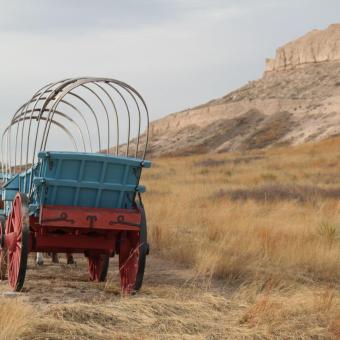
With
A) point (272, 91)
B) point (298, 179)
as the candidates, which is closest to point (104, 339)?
point (298, 179)

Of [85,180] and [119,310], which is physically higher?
[85,180]

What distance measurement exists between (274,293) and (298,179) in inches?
757

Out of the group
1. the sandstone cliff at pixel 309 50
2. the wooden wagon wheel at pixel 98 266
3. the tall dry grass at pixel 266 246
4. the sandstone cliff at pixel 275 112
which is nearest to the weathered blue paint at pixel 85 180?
the wooden wagon wheel at pixel 98 266

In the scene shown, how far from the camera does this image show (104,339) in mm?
4789

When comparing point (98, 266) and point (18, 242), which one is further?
point (98, 266)

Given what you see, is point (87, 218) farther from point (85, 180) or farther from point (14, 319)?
point (14, 319)

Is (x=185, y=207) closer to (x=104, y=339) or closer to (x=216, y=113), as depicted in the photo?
(x=104, y=339)

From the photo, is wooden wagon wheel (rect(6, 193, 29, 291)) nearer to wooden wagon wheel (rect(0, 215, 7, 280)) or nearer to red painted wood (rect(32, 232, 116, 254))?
red painted wood (rect(32, 232, 116, 254))

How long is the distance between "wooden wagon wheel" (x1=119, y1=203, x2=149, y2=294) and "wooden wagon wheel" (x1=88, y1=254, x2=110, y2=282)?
61cm

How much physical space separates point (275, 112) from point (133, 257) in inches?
2151

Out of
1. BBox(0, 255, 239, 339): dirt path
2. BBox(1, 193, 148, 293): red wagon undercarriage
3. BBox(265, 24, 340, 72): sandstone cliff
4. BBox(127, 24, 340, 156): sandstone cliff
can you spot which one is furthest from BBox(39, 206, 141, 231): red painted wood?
BBox(265, 24, 340, 72): sandstone cliff

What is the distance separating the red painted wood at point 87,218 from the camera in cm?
630

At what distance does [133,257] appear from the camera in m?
6.85

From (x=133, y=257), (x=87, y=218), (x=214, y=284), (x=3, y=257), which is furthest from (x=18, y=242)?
(x=214, y=284)
